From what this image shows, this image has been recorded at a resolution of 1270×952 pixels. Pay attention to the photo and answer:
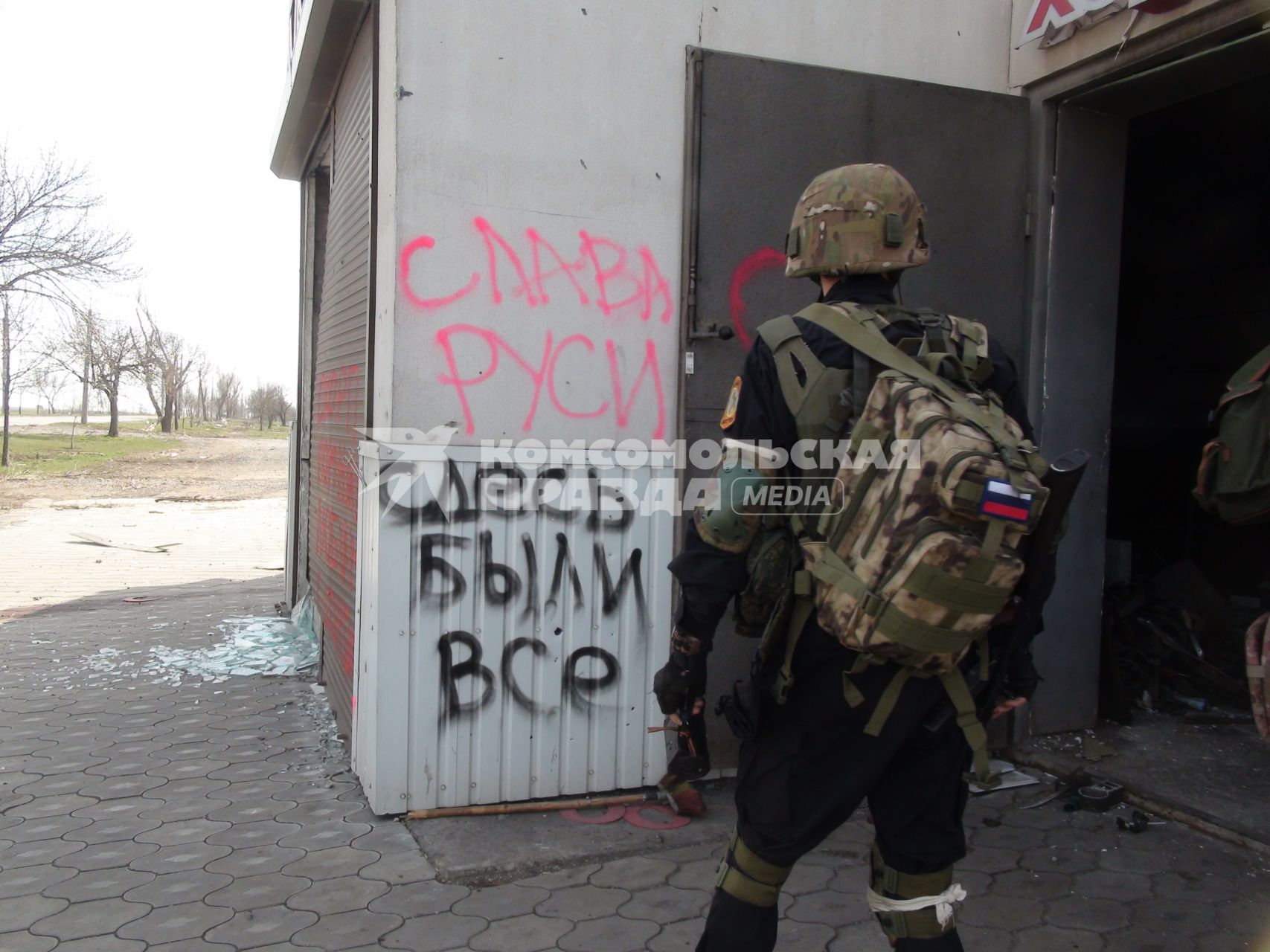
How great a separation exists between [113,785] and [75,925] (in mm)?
1279

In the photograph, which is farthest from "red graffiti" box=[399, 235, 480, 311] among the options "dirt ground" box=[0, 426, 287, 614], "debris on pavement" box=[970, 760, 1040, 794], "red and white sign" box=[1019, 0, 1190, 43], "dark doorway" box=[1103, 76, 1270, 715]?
"dirt ground" box=[0, 426, 287, 614]

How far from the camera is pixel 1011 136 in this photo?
4426 mm

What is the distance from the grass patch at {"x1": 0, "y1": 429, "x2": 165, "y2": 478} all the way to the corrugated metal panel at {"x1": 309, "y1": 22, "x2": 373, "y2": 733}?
2366 centimetres

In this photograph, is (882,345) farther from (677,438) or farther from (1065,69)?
(1065,69)

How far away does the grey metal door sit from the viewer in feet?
12.9

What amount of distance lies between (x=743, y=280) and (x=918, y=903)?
2.52 metres

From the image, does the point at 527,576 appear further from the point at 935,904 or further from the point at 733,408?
the point at 935,904

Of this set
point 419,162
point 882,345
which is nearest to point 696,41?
point 419,162

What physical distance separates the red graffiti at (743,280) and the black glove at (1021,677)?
195 centimetres

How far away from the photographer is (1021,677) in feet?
7.82

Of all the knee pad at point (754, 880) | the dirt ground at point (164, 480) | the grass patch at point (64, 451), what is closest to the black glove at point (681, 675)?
the knee pad at point (754, 880)

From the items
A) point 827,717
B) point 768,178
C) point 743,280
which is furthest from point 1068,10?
point 827,717

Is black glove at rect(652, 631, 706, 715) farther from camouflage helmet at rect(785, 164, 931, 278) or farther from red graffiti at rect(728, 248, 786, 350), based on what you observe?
red graffiti at rect(728, 248, 786, 350)

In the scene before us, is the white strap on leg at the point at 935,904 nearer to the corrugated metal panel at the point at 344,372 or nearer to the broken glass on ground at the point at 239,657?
the corrugated metal panel at the point at 344,372
